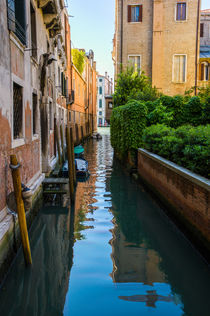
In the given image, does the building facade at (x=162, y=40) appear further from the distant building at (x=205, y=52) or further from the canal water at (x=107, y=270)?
the canal water at (x=107, y=270)

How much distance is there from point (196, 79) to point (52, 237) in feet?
49.5

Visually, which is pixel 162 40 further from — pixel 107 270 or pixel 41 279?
pixel 41 279

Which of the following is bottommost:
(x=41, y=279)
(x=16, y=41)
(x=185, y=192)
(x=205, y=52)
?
(x=41, y=279)

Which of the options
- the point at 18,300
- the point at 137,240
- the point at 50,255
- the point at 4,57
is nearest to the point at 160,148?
the point at 137,240

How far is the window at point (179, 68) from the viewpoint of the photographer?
1809 centimetres

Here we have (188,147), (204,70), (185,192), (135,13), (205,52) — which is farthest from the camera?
(205,52)

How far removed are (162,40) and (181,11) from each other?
186cm

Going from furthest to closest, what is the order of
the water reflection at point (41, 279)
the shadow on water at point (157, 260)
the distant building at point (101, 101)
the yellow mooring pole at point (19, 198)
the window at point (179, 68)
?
the distant building at point (101, 101) → the window at point (179, 68) → the yellow mooring pole at point (19, 198) → the shadow on water at point (157, 260) → the water reflection at point (41, 279)

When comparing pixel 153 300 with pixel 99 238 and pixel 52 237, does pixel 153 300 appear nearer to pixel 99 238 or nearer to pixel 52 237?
pixel 99 238

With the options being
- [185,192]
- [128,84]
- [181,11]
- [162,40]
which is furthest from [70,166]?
[181,11]

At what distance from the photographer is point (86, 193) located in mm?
9109

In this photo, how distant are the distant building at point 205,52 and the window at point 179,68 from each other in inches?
42.6

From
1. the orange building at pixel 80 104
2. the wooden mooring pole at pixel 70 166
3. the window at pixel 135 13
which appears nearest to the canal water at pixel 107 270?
the wooden mooring pole at pixel 70 166

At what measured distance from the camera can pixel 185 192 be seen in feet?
18.0
